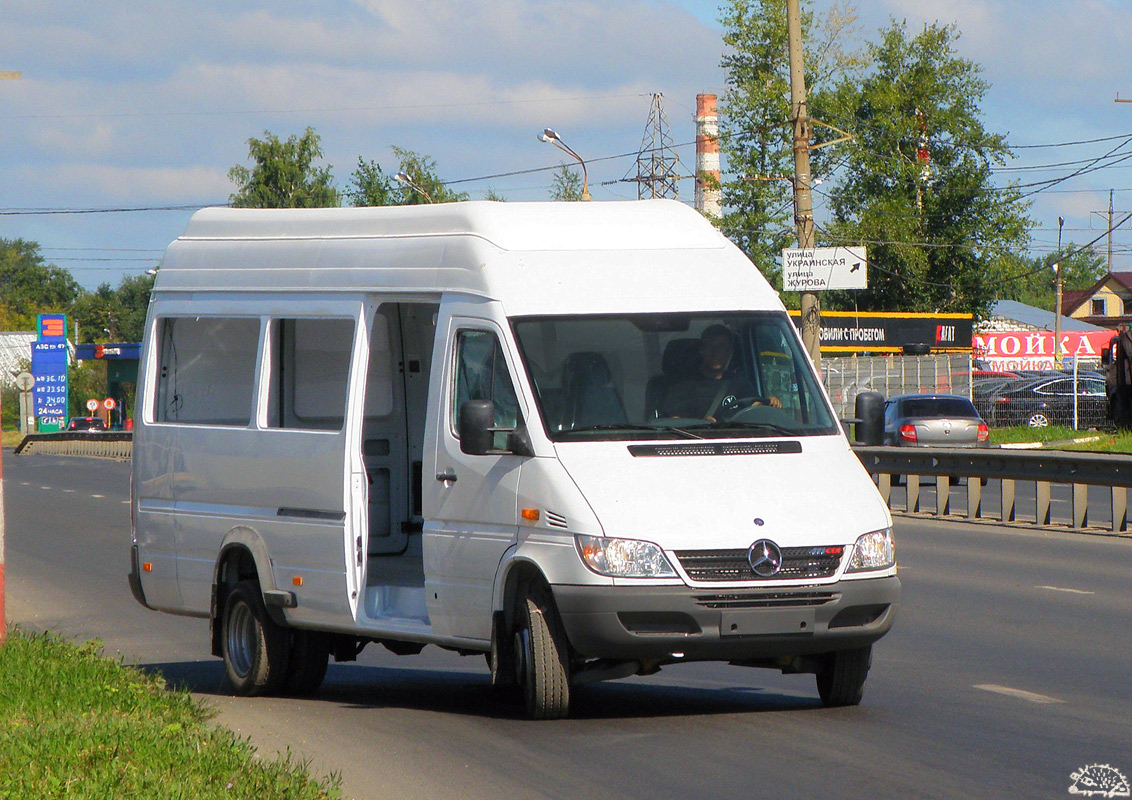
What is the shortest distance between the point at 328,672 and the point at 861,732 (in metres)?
4.46

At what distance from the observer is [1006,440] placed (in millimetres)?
39781

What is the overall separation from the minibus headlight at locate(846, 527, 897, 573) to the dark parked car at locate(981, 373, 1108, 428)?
35.8 meters

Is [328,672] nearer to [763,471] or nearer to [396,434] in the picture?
[396,434]

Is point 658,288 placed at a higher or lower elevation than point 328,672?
higher

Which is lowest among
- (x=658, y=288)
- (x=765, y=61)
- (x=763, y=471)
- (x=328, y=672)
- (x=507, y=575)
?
(x=328, y=672)

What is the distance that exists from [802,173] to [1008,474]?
7941mm

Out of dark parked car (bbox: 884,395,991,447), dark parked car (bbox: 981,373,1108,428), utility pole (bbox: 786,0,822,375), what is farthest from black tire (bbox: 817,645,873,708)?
dark parked car (bbox: 981,373,1108,428)

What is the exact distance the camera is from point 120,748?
6.95 m

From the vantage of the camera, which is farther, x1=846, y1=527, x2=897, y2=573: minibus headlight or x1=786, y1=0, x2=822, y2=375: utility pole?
x1=786, y1=0, x2=822, y2=375: utility pole

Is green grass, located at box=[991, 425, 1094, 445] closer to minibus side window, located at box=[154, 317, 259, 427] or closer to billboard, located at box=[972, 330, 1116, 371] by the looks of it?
minibus side window, located at box=[154, 317, 259, 427]

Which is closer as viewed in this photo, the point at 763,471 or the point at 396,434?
the point at 763,471

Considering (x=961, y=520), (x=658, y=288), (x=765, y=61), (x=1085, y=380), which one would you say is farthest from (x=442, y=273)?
(x=765, y=61)

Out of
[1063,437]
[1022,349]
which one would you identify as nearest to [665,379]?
[1063,437]

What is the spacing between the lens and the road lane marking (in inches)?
344
